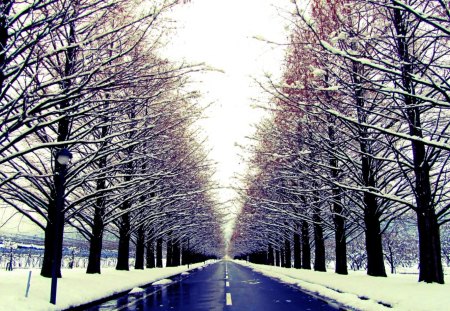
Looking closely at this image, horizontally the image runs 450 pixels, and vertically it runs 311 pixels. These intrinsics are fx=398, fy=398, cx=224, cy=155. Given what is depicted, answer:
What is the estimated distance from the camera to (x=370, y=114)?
14.1 metres

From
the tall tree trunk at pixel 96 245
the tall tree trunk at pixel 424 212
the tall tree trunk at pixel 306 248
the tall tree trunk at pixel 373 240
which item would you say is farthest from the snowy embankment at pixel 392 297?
the tall tree trunk at pixel 306 248

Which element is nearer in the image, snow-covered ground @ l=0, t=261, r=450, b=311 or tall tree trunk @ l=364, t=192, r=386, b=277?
snow-covered ground @ l=0, t=261, r=450, b=311

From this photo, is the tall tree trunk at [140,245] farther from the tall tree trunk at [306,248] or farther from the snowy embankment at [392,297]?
the snowy embankment at [392,297]

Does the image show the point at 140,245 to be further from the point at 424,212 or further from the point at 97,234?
the point at 424,212

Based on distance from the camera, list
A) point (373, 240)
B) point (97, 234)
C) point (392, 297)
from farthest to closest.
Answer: point (97, 234)
point (373, 240)
point (392, 297)

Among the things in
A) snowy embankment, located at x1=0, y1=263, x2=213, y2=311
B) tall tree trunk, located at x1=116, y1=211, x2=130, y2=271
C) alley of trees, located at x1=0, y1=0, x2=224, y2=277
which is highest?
alley of trees, located at x1=0, y1=0, x2=224, y2=277

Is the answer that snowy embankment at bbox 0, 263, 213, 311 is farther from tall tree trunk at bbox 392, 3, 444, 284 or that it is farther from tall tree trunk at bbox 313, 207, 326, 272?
tall tree trunk at bbox 313, 207, 326, 272

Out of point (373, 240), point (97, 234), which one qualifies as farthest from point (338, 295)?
point (97, 234)

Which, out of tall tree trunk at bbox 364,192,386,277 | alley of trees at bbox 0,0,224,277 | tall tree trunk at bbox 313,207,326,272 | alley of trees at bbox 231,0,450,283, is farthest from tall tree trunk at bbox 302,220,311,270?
tall tree trunk at bbox 364,192,386,277

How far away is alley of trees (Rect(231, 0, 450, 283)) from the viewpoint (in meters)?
8.38

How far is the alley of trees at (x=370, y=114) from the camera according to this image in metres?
8.38

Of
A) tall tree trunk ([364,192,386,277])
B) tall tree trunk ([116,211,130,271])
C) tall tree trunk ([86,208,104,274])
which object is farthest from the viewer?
tall tree trunk ([116,211,130,271])

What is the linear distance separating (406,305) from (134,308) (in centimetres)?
615

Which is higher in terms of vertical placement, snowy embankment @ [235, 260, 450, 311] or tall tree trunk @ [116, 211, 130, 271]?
tall tree trunk @ [116, 211, 130, 271]
